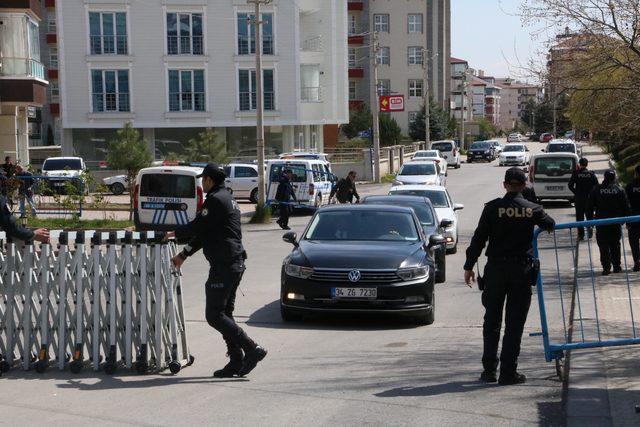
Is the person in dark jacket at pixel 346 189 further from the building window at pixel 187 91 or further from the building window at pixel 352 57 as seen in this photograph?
the building window at pixel 352 57

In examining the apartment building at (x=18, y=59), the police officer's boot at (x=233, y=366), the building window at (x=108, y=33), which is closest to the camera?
the police officer's boot at (x=233, y=366)

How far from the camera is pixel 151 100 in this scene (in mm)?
52812

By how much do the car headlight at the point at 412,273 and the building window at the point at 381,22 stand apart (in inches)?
3094

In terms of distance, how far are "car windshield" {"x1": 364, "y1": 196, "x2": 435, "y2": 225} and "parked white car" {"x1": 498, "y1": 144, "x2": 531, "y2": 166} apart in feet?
150

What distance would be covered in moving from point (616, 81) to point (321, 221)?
7.67m

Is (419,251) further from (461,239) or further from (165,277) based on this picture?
(461,239)

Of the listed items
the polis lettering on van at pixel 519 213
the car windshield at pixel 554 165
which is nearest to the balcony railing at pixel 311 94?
the car windshield at pixel 554 165

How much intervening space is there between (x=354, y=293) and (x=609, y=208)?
20.9 feet

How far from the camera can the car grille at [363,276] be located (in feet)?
37.4

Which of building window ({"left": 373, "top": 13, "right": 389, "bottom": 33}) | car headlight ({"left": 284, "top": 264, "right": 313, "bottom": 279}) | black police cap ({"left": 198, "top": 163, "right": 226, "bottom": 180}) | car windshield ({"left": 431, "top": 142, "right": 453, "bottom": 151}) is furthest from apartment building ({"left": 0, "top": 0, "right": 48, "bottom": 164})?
building window ({"left": 373, "top": 13, "right": 389, "bottom": 33})

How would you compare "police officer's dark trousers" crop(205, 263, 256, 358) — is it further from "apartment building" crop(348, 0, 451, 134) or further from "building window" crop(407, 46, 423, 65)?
"building window" crop(407, 46, 423, 65)

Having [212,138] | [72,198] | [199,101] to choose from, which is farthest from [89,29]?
[72,198]

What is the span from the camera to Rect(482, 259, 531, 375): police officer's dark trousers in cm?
799

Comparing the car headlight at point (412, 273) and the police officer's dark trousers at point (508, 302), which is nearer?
the police officer's dark trousers at point (508, 302)
